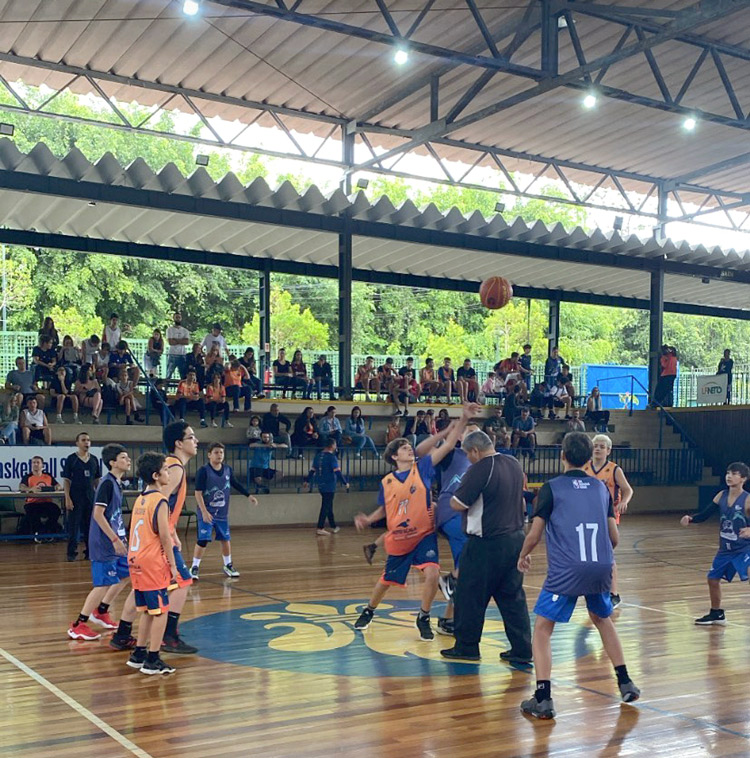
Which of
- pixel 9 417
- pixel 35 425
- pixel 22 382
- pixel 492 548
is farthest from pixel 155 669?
pixel 22 382

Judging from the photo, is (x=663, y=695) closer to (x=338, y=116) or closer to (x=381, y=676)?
(x=381, y=676)

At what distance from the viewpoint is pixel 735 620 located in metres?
10.2

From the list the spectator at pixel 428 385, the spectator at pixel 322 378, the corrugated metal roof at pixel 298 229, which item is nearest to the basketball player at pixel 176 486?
the corrugated metal roof at pixel 298 229

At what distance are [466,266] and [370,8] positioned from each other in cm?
996

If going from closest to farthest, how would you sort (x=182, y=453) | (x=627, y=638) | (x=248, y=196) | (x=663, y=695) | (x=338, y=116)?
(x=663, y=695), (x=182, y=453), (x=627, y=638), (x=248, y=196), (x=338, y=116)

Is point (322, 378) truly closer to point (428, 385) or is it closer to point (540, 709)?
point (428, 385)

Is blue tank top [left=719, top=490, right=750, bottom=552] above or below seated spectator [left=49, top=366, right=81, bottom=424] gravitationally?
below

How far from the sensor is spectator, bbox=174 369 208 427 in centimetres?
2077

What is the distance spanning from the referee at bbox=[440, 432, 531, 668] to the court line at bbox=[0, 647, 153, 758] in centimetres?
289

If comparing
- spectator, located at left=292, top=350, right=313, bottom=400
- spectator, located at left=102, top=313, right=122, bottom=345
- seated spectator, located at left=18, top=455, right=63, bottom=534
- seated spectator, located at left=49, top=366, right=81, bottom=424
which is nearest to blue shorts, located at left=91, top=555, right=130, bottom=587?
seated spectator, located at left=18, top=455, right=63, bottom=534

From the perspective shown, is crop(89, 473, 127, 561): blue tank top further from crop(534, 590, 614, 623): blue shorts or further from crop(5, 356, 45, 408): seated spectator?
crop(5, 356, 45, 408): seated spectator

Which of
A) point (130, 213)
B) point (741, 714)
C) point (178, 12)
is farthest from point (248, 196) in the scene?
point (741, 714)

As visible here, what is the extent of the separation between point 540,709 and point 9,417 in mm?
14513

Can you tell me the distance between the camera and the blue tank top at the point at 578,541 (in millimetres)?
6438
